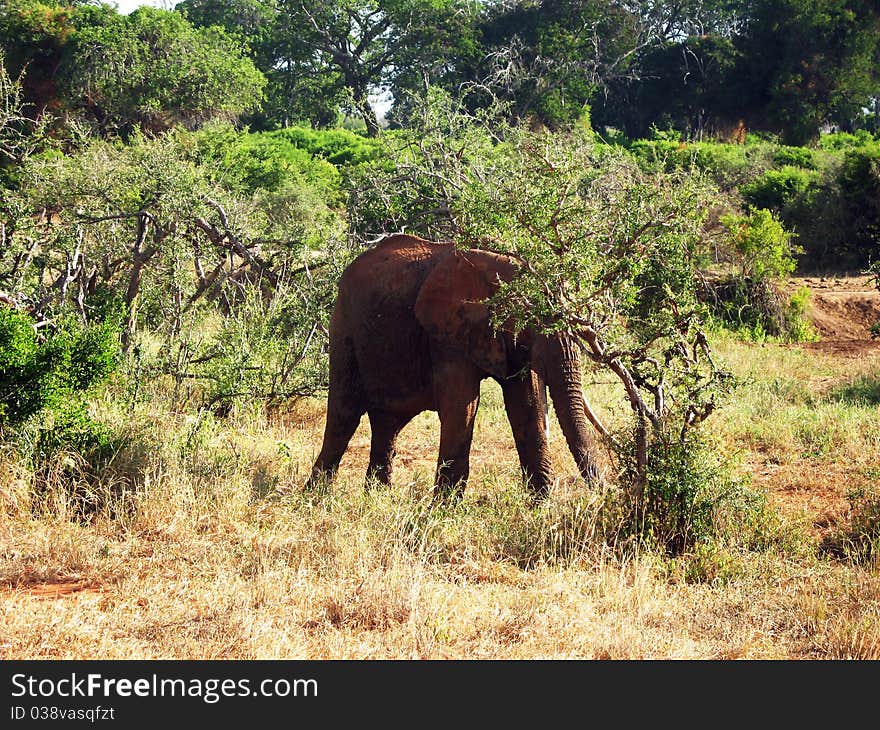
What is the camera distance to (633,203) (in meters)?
6.44

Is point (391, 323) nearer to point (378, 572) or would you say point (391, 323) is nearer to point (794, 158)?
point (378, 572)

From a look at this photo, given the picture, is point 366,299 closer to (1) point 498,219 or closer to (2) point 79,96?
(1) point 498,219

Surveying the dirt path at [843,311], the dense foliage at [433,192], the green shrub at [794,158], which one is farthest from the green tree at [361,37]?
the dirt path at [843,311]

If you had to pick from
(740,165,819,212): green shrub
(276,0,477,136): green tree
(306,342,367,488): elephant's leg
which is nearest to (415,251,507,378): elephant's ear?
(306,342,367,488): elephant's leg

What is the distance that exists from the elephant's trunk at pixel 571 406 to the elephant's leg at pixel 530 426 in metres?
0.50

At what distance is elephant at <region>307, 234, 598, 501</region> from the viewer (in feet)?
21.4

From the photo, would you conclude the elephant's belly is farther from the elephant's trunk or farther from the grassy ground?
the elephant's trunk

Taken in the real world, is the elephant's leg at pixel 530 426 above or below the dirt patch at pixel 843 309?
below

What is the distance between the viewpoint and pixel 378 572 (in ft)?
17.3

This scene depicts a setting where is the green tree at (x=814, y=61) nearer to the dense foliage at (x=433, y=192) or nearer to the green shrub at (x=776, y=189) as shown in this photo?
the dense foliage at (x=433, y=192)

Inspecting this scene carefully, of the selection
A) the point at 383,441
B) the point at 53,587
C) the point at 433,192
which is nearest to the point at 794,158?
the point at 433,192

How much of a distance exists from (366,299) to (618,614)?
3.39 m

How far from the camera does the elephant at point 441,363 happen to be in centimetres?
653

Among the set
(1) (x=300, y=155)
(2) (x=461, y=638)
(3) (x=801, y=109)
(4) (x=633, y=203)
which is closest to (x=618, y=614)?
(2) (x=461, y=638)
